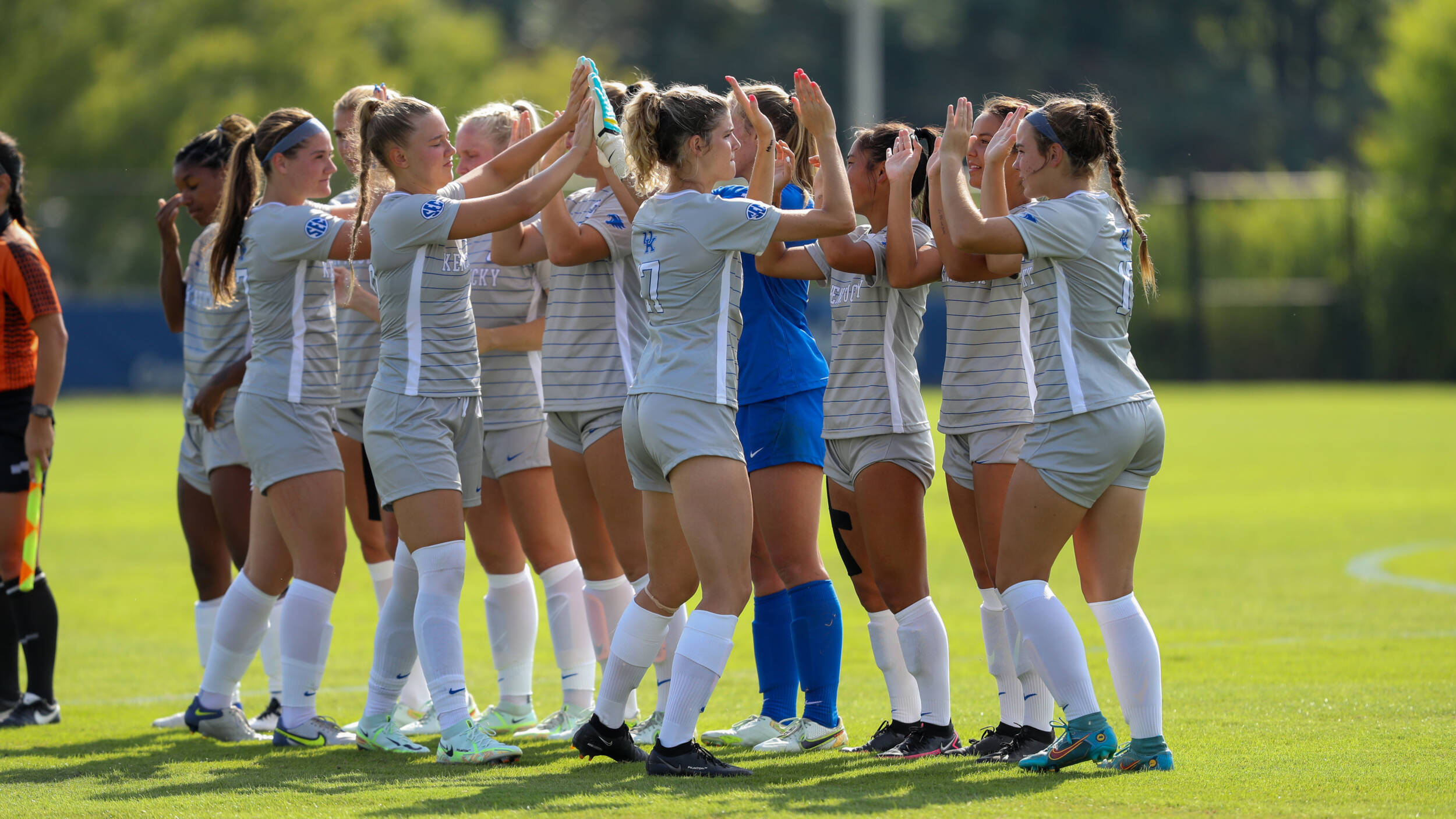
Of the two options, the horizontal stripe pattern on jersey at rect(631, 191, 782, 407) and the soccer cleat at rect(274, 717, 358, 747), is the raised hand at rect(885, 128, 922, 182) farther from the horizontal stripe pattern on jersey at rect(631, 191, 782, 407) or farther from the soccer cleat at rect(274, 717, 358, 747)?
the soccer cleat at rect(274, 717, 358, 747)

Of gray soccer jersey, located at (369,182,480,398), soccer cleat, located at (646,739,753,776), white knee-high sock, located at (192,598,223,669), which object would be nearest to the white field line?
soccer cleat, located at (646,739,753,776)

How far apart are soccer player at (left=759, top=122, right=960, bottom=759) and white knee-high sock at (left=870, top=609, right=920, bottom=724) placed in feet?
0.04

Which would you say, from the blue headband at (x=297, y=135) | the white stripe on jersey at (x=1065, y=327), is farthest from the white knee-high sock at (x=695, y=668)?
the blue headband at (x=297, y=135)

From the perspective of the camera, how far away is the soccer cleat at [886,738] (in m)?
5.18

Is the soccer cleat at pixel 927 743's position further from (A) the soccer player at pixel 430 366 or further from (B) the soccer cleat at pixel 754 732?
(A) the soccer player at pixel 430 366

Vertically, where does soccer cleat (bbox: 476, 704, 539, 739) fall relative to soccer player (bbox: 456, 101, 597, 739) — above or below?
below

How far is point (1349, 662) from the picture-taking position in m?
6.73

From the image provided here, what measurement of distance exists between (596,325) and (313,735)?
1785 millimetres

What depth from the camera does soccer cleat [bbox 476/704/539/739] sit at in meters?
5.71

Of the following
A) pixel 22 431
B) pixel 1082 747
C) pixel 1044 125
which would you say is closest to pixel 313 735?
pixel 22 431

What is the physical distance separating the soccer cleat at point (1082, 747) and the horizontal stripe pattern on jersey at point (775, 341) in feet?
4.76

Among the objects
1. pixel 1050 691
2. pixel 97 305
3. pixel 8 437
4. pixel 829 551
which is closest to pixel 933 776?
pixel 1050 691

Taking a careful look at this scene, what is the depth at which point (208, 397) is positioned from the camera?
6.02 metres

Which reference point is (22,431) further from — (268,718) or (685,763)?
(685,763)
